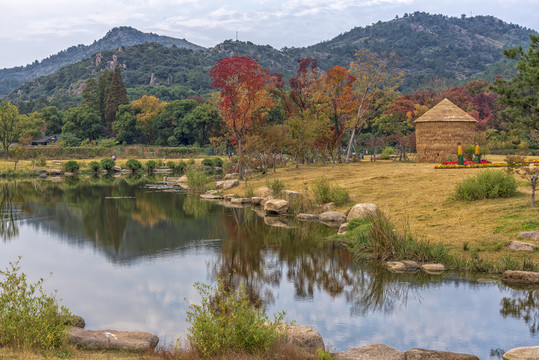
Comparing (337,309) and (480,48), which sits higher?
(480,48)

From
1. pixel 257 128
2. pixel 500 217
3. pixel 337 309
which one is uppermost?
pixel 257 128

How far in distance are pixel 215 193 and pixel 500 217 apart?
18.9 metres

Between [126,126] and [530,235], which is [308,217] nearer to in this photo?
[530,235]

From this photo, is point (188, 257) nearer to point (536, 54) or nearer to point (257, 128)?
point (536, 54)

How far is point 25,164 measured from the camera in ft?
185

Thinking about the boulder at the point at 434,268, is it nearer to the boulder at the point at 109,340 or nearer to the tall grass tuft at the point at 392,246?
the tall grass tuft at the point at 392,246

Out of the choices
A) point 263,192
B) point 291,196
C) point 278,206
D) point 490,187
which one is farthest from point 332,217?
point 263,192

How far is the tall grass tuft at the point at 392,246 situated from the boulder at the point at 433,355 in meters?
5.97

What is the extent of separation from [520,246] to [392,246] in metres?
3.30

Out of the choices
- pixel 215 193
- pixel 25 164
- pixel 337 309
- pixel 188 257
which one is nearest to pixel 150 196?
pixel 215 193

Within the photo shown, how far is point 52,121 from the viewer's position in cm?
8850

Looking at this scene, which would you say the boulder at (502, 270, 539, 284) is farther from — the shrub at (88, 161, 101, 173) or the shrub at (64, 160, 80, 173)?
the shrub at (88, 161, 101, 173)

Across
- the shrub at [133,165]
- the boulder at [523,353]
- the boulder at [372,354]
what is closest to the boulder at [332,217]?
the boulder at [523,353]

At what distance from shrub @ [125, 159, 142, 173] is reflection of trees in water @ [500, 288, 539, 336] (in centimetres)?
4900
